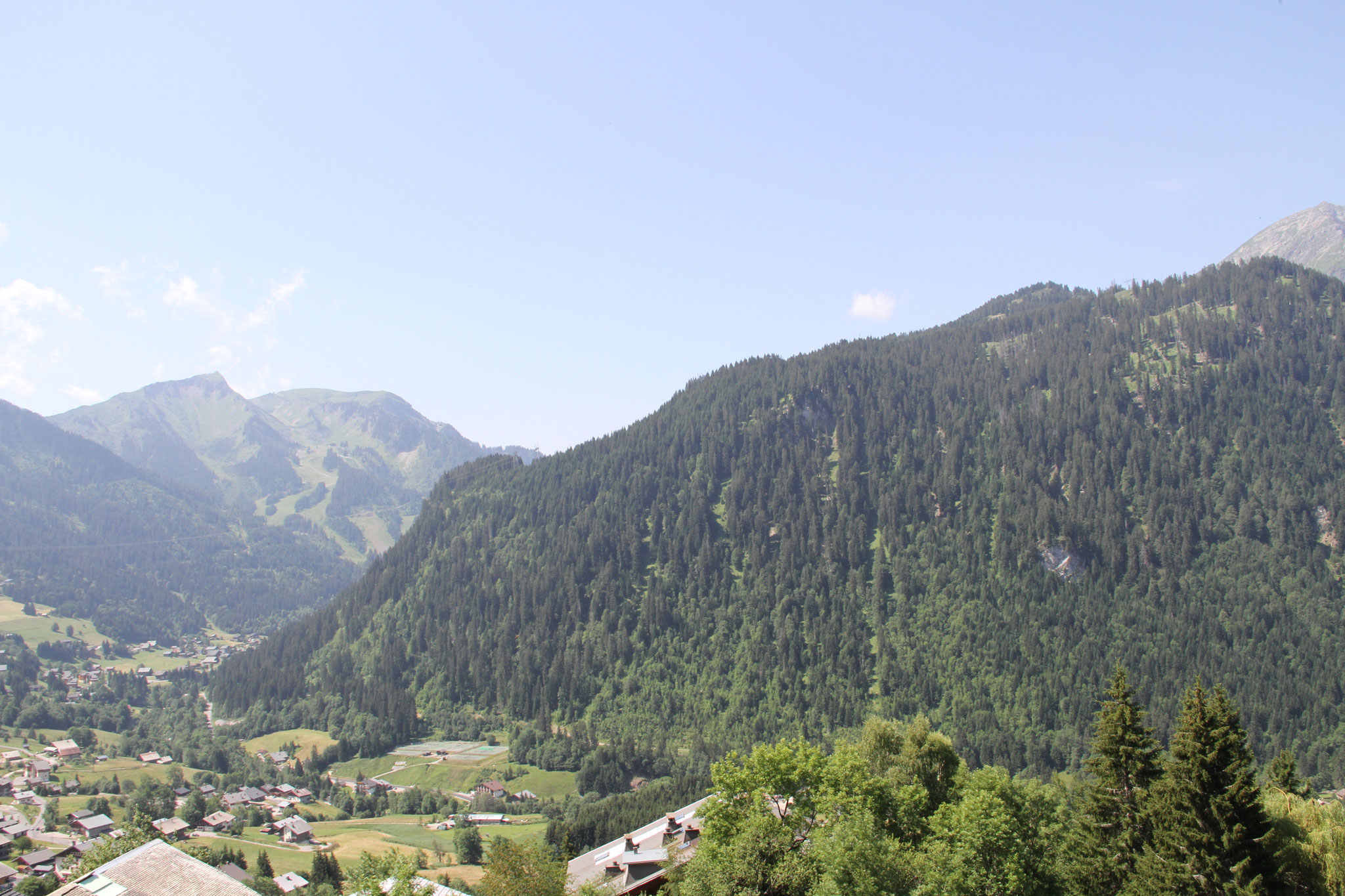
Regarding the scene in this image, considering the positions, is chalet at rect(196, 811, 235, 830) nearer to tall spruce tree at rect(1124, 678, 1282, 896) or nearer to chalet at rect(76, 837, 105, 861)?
chalet at rect(76, 837, 105, 861)

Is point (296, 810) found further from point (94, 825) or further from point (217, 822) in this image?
point (94, 825)

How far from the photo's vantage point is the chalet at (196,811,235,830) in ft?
439

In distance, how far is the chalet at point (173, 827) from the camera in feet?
385

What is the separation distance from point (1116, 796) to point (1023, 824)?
720 centimetres

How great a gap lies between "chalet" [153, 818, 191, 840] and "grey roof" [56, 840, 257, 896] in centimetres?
8997

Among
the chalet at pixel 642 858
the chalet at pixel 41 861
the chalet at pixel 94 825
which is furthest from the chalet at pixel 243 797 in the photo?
the chalet at pixel 642 858

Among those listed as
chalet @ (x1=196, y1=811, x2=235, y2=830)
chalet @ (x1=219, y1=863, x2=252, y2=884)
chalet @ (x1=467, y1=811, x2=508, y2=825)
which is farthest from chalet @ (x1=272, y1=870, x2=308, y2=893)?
chalet @ (x1=196, y1=811, x2=235, y2=830)

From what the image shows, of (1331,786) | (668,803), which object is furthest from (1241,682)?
(668,803)

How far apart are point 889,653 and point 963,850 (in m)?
148

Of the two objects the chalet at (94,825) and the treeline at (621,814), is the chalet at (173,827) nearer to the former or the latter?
the chalet at (94,825)

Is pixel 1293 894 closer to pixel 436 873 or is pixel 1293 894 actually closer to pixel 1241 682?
pixel 436 873

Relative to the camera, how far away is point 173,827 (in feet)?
400

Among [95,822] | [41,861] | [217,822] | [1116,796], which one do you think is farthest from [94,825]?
[1116,796]

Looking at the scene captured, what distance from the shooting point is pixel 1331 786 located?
14225cm
